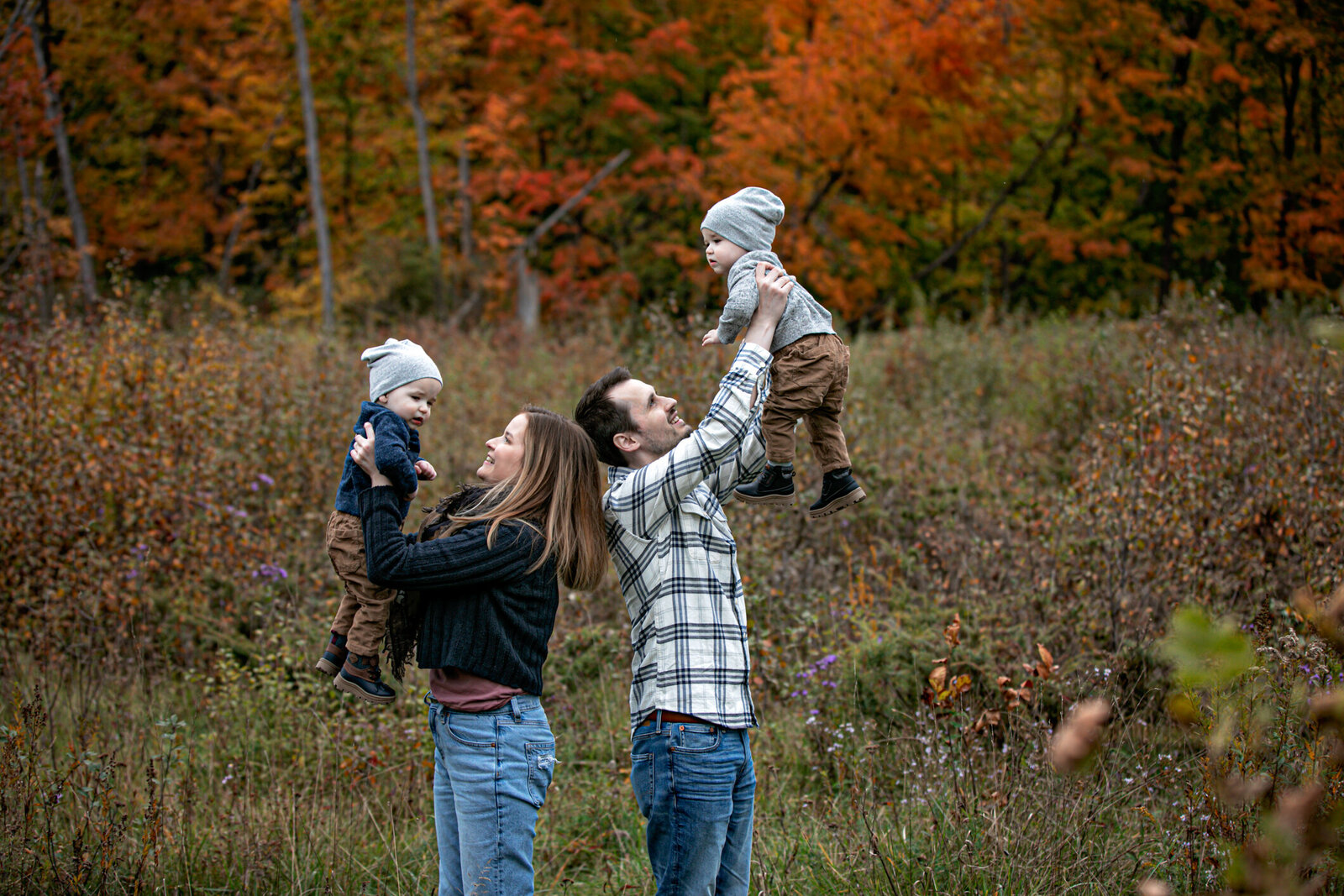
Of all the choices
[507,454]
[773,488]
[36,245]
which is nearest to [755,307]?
[773,488]

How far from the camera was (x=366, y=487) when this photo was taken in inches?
104

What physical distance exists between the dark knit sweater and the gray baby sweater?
0.77 metres

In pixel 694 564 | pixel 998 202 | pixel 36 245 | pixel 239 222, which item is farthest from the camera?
pixel 239 222

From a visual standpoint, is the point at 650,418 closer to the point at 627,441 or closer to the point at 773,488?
the point at 627,441

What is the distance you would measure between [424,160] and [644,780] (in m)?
14.9

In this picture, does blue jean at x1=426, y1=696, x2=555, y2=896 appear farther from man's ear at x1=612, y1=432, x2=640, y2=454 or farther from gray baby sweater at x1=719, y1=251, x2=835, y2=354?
gray baby sweater at x1=719, y1=251, x2=835, y2=354

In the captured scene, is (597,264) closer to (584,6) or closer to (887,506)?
(584,6)

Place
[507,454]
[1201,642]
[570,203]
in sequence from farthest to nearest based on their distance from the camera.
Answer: [570,203] → [507,454] → [1201,642]

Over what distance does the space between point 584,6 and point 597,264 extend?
4.31m

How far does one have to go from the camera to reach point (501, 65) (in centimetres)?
1633

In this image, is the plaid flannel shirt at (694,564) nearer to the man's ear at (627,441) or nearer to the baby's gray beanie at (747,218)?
the man's ear at (627,441)

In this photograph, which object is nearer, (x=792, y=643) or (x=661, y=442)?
(x=661, y=442)

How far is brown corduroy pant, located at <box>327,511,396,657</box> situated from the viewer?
2.65 m

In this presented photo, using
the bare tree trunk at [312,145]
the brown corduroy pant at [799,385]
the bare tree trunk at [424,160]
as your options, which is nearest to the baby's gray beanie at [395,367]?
the brown corduroy pant at [799,385]
